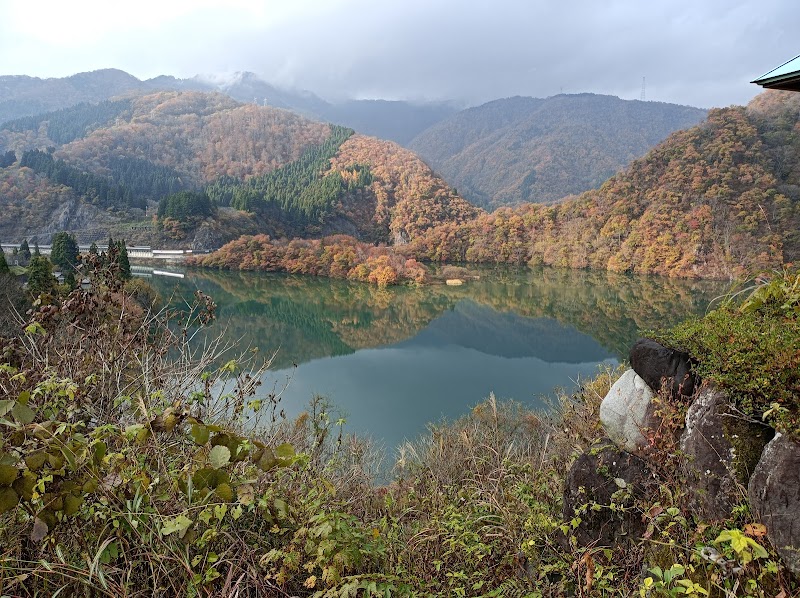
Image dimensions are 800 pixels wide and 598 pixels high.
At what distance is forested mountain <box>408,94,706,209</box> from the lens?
3625 inches

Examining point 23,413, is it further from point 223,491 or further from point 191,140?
point 191,140

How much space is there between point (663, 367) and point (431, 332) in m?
20.6

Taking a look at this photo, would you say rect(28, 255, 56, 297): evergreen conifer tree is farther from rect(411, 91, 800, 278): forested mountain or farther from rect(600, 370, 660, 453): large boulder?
rect(411, 91, 800, 278): forested mountain

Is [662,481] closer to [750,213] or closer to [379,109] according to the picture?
[750,213]

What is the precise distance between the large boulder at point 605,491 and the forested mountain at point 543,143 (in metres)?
76.9

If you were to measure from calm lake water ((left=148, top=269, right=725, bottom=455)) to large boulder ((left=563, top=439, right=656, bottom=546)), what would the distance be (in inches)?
230

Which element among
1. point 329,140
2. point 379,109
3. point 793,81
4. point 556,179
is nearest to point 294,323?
point 793,81

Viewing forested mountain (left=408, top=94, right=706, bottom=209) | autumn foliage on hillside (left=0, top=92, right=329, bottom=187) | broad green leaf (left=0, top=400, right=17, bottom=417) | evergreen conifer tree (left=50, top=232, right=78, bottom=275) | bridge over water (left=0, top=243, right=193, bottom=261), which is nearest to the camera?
broad green leaf (left=0, top=400, right=17, bottom=417)

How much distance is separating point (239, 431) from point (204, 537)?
64.7 inches

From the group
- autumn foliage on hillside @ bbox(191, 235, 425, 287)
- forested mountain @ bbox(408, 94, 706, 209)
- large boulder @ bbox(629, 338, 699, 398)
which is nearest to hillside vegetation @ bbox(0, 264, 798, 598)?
large boulder @ bbox(629, 338, 699, 398)

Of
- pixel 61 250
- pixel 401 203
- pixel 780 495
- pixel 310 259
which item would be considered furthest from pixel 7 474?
pixel 401 203

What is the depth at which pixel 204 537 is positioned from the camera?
1.41 m

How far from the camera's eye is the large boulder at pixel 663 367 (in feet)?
8.28

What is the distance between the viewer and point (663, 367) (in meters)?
2.63
